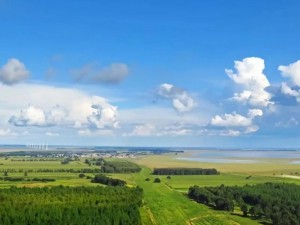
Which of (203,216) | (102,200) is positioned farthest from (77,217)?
(203,216)

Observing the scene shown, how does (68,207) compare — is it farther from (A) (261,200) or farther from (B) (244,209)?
(A) (261,200)

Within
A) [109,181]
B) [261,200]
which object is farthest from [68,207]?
[109,181]

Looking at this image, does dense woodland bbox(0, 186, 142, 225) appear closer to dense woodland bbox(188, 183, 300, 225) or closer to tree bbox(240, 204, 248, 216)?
dense woodland bbox(188, 183, 300, 225)

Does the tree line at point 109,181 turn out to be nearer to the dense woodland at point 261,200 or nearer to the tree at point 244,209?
the dense woodland at point 261,200

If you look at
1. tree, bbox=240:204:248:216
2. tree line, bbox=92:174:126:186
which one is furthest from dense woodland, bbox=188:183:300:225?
tree line, bbox=92:174:126:186

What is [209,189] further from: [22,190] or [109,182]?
[22,190]
